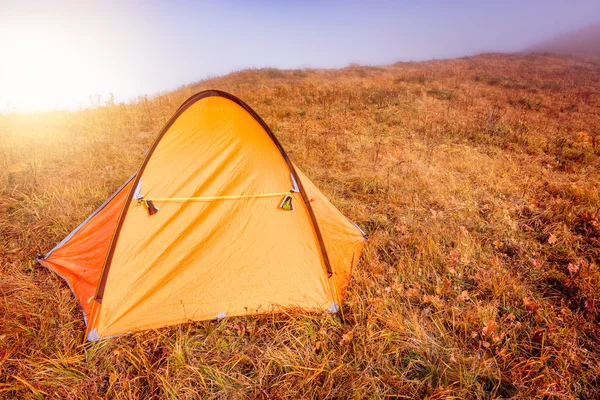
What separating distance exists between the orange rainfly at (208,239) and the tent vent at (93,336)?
0.13 ft

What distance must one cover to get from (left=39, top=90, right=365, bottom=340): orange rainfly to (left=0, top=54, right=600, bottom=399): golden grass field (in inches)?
8.5

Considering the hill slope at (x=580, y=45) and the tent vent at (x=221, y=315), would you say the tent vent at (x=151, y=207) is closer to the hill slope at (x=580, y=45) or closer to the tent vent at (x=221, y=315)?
the tent vent at (x=221, y=315)

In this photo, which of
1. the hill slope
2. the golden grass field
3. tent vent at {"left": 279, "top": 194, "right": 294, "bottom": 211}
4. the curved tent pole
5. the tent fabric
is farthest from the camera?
the hill slope

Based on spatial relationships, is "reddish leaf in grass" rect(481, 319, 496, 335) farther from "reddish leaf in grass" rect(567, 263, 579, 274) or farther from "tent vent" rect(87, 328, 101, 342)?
"tent vent" rect(87, 328, 101, 342)

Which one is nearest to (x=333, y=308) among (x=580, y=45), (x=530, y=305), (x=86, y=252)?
(x=530, y=305)

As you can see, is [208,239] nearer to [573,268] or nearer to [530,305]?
[530,305]

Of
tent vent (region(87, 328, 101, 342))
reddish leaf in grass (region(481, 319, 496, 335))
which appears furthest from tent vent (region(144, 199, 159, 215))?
reddish leaf in grass (region(481, 319, 496, 335))

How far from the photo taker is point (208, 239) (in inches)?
119

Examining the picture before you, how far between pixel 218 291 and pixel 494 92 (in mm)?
15471

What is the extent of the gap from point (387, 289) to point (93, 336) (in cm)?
291

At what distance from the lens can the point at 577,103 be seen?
37.8 feet

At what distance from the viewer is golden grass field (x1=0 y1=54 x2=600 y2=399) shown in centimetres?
224

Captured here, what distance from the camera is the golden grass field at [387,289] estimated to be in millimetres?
2242

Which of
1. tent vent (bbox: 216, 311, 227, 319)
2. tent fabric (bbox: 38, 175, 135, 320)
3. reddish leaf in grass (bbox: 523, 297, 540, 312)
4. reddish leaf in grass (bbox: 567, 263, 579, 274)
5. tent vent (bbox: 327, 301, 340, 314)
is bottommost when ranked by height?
reddish leaf in grass (bbox: 523, 297, 540, 312)
